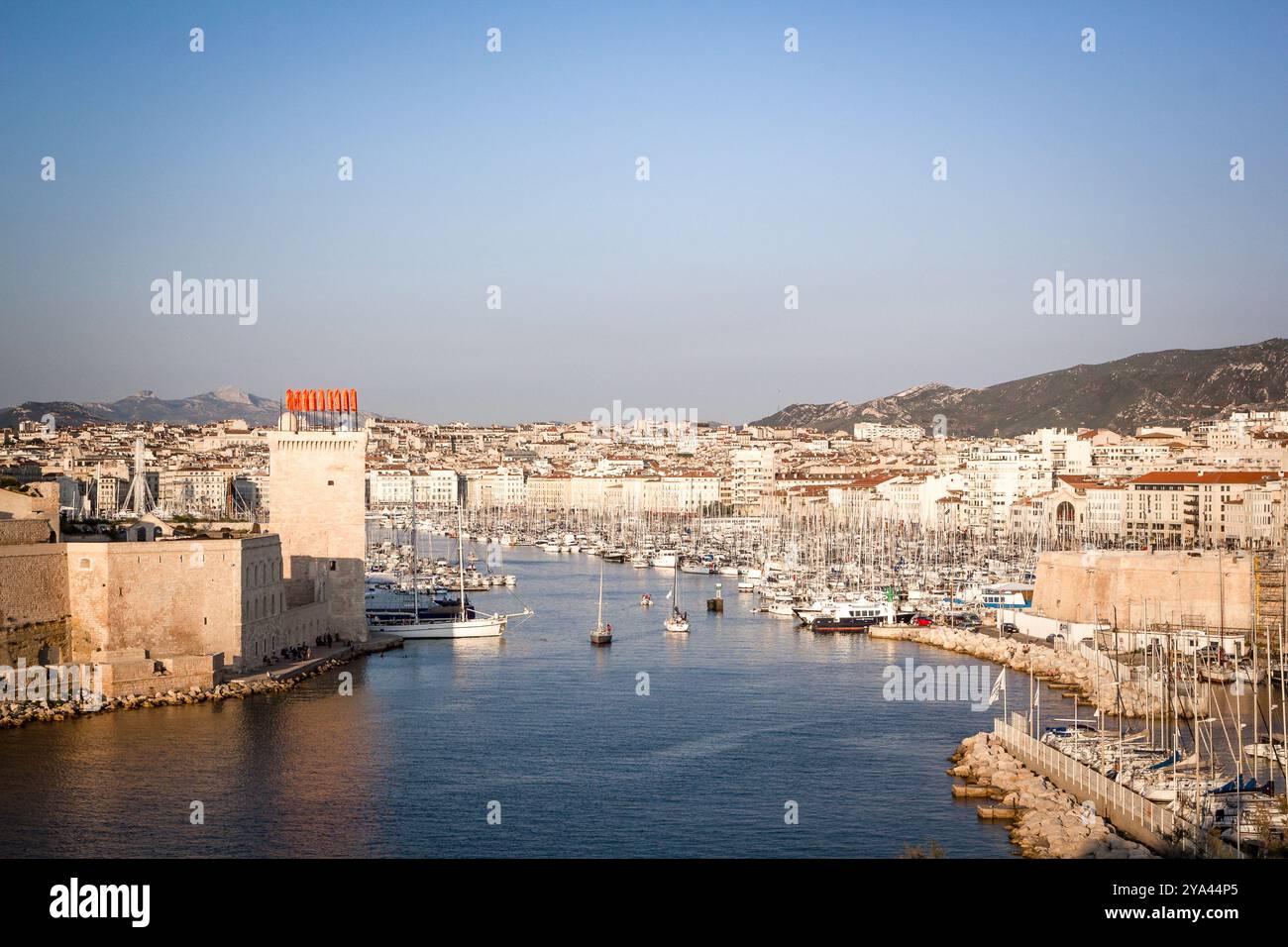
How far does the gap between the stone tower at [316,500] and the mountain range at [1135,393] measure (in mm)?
60995

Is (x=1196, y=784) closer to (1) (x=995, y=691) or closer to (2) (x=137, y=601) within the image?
(1) (x=995, y=691)

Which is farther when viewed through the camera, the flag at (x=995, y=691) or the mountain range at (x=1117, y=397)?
the mountain range at (x=1117, y=397)

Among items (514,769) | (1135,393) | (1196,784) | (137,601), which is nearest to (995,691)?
(1196,784)

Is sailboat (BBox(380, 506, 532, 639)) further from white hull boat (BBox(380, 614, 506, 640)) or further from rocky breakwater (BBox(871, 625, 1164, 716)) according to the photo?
rocky breakwater (BBox(871, 625, 1164, 716))

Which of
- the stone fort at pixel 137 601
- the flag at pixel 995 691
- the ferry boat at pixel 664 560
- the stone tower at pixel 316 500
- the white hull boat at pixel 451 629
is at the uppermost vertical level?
the stone tower at pixel 316 500

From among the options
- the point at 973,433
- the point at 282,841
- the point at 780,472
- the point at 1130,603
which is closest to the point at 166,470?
the point at 780,472

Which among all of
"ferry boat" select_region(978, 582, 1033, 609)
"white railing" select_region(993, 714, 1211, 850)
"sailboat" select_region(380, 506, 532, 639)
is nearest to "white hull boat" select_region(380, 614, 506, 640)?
"sailboat" select_region(380, 506, 532, 639)

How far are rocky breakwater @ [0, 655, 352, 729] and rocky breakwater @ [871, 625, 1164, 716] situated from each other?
8339mm

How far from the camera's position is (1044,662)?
17.6 meters

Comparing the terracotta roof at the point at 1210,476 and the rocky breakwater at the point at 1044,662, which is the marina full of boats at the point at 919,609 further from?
the terracotta roof at the point at 1210,476

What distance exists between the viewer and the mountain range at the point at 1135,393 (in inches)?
3051

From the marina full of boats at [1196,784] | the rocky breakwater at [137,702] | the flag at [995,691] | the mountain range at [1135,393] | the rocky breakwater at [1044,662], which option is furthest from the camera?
the mountain range at [1135,393]

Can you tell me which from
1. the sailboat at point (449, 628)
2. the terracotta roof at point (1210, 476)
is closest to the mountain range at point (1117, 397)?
the terracotta roof at point (1210, 476)
